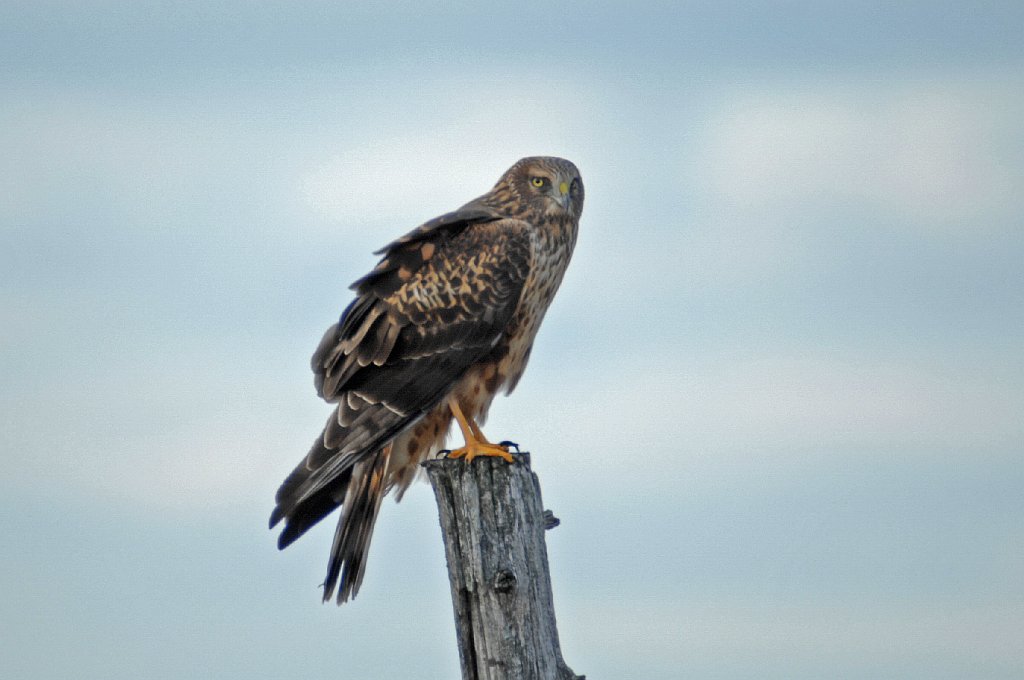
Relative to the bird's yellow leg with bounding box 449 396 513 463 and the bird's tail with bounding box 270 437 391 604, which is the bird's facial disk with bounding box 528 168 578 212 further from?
the bird's tail with bounding box 270 437 391 604

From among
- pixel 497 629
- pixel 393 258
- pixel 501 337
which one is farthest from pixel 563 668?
pixel 393 258

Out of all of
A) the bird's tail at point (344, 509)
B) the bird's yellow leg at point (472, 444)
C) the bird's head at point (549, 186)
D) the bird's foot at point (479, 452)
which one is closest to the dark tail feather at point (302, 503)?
the bird's tail at point (344, 509)

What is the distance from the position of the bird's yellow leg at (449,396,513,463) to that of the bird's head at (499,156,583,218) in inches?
52.7

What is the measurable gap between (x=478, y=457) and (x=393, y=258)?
5.83 feet

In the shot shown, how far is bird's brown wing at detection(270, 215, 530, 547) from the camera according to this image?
20.9ft

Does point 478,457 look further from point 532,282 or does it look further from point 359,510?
point 532,282

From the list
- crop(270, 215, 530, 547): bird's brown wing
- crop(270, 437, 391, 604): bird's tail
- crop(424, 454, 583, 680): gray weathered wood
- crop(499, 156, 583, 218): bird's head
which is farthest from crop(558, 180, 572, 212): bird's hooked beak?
crop(424, 454, 583, 680): gray weathered wood

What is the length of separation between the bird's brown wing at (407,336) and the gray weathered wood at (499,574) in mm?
1110

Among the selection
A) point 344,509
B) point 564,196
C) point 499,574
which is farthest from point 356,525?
point 564,196

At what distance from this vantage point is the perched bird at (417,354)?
634 centimetres

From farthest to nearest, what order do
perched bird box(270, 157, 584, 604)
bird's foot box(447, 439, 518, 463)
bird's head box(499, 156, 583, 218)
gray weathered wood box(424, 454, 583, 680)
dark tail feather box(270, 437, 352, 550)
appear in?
1. bird's head box(499, 156, 583, 218)
2. perched bird box(270, 157, 584, 604)
3. dark tail feather box(270, 437, 352, 550)
4. bird's foot box(447, 439, 518, 463)
5. gray weathered wood box(424, 454, 583, 680)

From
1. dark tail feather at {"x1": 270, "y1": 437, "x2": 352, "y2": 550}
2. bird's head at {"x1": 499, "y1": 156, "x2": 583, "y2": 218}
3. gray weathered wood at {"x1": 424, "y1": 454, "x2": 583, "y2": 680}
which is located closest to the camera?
gray weathered wood at {"x1": 424, "y1": 454, "x2": 583, "y2": 680}

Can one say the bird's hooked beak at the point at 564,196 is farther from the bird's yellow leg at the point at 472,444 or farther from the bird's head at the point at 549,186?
the bird's yellow leg at the point at 472,444

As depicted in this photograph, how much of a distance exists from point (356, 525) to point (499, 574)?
4.86ft
